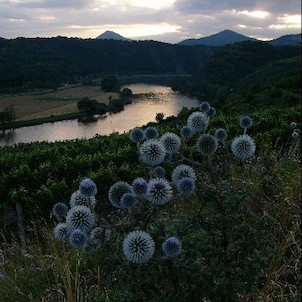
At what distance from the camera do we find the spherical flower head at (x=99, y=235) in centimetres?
244

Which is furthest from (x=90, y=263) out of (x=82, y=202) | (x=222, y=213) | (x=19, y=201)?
(x=19, y=201)

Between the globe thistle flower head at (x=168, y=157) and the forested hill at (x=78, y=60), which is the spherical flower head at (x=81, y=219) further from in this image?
the forested hill at (x=78, y=60)

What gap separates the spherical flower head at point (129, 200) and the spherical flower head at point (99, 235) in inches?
7.5

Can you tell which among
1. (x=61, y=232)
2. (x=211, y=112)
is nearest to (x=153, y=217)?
(x=61, y=232)

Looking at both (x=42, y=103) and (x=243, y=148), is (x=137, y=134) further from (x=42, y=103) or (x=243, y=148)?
(x=42, y=103)

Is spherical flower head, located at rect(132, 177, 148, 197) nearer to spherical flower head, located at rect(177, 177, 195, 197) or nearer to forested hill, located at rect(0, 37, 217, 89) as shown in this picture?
spherical flower head, located at rect(177, 177, 195, 197)

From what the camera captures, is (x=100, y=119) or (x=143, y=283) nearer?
(x=143, y=283)

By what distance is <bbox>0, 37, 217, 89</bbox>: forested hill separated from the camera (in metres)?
20.0

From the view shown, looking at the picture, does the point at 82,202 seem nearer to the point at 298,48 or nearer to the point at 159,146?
the point at 159,146

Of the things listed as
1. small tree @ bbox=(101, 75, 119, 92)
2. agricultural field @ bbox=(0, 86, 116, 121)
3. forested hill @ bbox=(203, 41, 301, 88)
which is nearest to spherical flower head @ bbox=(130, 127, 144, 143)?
agricultural field @ bbox=(0, 86, 116, 121)

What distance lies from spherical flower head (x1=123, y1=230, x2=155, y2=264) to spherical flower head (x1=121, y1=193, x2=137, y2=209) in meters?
0.24

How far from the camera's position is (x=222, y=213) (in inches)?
101

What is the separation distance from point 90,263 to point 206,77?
4100 inches

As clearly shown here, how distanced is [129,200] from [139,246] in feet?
1.03
